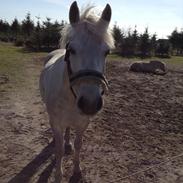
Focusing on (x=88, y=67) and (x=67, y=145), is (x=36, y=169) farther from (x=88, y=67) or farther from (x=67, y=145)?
(x=88, y=67)

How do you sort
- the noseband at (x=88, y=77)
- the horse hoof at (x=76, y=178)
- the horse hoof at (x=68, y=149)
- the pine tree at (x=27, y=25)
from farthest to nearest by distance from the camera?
the pine tree at (x=27, y=25) < the horse hoof at (x=68, y=149) < the horse hoof at (x=76, y=178) < the noseband at (x=88, y=77)

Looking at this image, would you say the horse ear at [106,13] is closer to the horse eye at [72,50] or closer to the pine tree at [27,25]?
Result: the horse eye at [72,50]

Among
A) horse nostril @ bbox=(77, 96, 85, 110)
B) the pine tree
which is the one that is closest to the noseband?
horse nostril @ bbox=(77, 96, 85, 110)

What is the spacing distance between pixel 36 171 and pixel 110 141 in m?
1.52

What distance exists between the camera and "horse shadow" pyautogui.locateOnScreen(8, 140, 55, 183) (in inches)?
159

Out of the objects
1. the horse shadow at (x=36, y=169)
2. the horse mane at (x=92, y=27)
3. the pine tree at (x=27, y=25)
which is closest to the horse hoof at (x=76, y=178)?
the horse shadow at (x=36, y=169)

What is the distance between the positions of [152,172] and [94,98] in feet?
6.91

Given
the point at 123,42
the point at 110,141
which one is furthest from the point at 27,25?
the point at 110,141

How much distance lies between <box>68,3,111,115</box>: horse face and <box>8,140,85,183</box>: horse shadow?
1.59 meters

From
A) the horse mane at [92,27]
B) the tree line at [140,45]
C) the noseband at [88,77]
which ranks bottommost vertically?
the tree line at [140,45]

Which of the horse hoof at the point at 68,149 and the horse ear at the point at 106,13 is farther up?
the horse ear at the point at 106,13

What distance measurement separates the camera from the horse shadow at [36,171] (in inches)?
159

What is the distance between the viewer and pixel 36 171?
423 cm

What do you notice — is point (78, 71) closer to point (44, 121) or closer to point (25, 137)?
point (25, 137)
